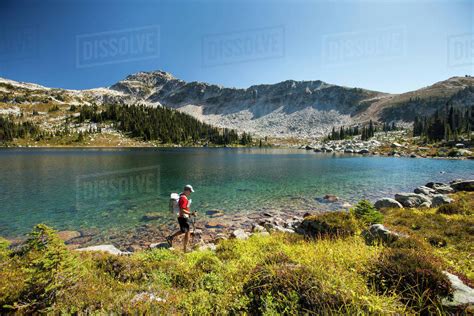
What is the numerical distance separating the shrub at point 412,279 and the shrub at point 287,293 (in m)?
1.26

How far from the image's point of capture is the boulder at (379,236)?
27.0ft

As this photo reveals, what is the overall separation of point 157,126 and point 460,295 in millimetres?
182614

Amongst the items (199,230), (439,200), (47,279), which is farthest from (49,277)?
(439,200)

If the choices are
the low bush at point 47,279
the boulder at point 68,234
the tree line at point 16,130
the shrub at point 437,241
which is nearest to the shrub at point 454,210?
the shrub at point 437,241

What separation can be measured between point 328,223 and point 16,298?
11306mm

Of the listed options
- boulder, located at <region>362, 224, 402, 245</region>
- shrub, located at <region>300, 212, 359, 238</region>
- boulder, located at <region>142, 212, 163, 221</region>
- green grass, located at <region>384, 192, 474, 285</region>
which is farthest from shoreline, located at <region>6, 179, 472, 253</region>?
green grass, located at <region>384, 192, 474, 285</region>

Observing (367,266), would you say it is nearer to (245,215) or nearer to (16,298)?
(16,298)

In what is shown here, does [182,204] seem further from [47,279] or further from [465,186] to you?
[465,186]

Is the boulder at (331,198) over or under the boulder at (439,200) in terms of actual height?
under

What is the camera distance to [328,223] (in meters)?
11.0

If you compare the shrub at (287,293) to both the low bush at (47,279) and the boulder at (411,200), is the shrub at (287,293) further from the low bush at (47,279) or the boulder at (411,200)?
the boulder at (411,200)

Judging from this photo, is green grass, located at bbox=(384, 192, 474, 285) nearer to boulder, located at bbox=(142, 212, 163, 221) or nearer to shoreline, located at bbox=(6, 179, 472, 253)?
shoreline, located at bbox=(6, 179, 472, 253)

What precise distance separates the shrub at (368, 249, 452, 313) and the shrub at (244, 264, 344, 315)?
1.26 meters

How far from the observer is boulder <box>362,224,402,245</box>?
27.0 ft
